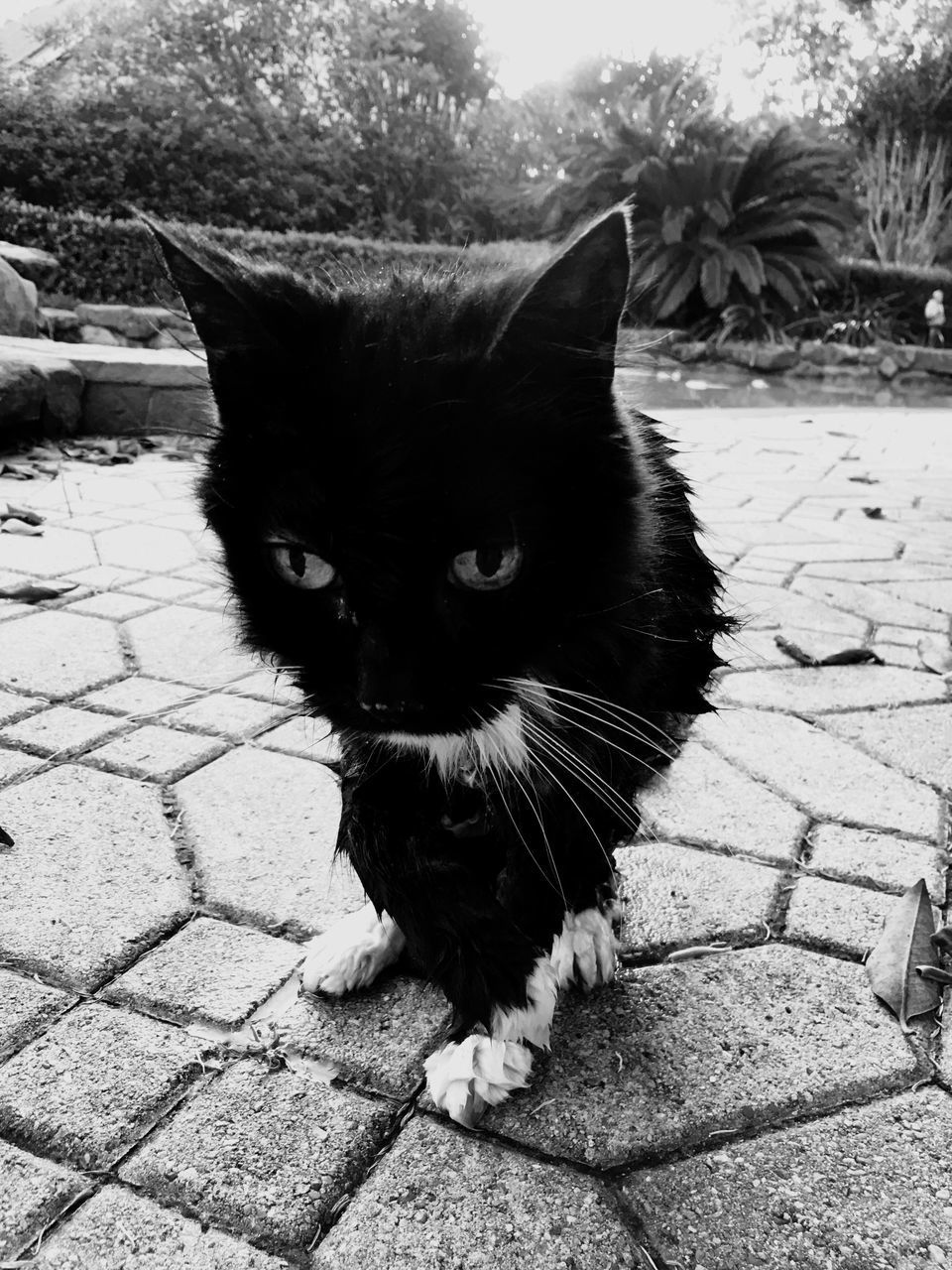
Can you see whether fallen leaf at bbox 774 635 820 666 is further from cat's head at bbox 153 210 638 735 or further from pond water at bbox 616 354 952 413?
pond water at bbox 616 354 952 413

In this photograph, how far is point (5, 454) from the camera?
17.5ft

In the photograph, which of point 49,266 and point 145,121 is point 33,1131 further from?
point 145,121

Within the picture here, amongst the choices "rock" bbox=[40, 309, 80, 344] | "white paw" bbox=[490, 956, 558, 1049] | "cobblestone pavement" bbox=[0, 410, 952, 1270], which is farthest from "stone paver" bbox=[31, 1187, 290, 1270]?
"rock" bbox=[40, 309, 80, 344]

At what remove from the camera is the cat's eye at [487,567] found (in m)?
1.15

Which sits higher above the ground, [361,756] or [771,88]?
[771,88]

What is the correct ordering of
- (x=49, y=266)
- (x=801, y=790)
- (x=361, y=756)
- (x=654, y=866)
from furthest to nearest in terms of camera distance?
(x=49, y=266) < (x=801, y=790) < (x=654, y=866) < (x=361, y=756)

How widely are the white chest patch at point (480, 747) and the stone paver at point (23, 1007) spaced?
0.69m

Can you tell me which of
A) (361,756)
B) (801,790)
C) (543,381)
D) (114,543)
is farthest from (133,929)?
(114,543)

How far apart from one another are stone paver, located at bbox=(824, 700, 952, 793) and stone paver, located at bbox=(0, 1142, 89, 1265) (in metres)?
1.93

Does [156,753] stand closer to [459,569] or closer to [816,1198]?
[459,569]

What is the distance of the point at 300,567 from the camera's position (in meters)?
1.23

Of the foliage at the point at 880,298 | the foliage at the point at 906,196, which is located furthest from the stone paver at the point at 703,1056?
the foliage at the point at 906,196

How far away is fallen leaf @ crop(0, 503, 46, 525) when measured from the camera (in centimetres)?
410

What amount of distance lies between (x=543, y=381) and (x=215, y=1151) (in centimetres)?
107
